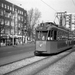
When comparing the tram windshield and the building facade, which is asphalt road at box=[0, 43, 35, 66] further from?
the building facade

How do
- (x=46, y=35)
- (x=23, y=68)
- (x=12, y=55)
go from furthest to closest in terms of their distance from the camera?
(x=12, y=55) < (x=46, y=35) < (x=23, y=68)

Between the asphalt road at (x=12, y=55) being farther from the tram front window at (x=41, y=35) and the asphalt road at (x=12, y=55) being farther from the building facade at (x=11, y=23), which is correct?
the building facade at (x=11, y=23)

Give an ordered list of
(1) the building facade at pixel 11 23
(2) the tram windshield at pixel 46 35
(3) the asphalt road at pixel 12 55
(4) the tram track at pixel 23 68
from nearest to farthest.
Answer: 1. (4) the tram track at pixel 23 68
2. (3) the asphalt road at pixel 12 55
3. (2) the tram windshield at pixel 46 35
4. (1) the building facade at pixel 11 23

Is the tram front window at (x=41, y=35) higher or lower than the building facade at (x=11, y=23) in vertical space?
lower

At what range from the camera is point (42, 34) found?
14062 millimetres

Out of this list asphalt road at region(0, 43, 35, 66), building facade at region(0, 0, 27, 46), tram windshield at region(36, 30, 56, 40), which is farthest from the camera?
building facade at region(0, 0, 27, 46)

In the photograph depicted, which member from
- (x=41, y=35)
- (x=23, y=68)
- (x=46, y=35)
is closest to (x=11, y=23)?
(x=41, y=35)

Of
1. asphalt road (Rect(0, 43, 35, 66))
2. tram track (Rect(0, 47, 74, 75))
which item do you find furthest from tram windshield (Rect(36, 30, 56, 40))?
tram track (Rect(0, 47, 74, 75))

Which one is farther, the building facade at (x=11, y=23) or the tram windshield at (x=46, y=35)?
the building facade at (x=11, y=23)

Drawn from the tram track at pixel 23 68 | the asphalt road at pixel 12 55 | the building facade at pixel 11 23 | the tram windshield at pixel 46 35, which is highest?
the building facade at pixel 11 23

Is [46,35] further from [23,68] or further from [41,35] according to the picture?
[23,68]

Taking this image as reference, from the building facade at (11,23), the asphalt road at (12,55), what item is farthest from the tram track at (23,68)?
the building facade at (11,23)

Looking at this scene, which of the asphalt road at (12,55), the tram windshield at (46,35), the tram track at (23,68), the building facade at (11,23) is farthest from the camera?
the building facade at (11,23)

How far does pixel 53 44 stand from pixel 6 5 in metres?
46.8
